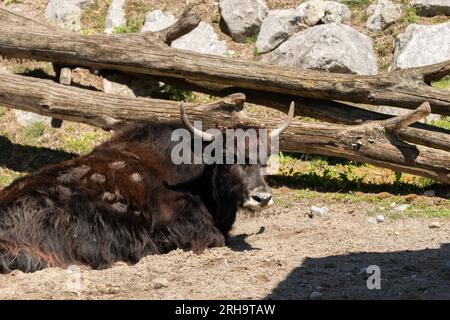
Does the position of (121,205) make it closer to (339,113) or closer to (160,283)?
(160,283)

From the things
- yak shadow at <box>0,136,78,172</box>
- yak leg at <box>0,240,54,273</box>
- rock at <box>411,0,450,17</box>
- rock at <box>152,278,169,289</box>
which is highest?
rock at <box>411,0,450,17</box>

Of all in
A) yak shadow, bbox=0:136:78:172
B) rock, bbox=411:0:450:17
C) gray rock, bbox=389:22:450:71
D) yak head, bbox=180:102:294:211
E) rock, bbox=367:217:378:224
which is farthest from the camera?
rock, bbox=411:0:450:17

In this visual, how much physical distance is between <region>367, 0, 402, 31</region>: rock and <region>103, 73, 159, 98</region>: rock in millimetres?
4173

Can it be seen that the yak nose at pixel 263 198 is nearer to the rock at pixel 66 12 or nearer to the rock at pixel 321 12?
the rock at pixel 321 12

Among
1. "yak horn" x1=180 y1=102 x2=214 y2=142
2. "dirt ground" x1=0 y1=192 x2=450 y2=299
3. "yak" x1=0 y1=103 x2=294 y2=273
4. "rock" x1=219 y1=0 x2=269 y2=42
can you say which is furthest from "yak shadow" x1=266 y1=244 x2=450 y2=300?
"rock" x1=219 y1=0 x2=269 y2=42

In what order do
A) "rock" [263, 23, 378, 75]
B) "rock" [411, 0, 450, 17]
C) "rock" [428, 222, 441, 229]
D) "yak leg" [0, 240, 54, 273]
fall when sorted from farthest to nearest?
1. "rock" [411, 0, 450, 17]
2. "rock" [263, 23, 378, 75]
3. "rock" [428, 222, 441, 229]
4. "yak leg" [0, 240, 54, 273]

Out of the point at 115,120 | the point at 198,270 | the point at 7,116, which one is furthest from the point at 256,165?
the point at 7,116

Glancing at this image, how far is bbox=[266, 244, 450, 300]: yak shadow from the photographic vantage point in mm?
6262

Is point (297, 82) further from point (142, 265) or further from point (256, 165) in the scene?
point (142, 265)

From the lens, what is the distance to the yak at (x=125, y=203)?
24.8 feet

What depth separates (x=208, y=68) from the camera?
416 inches

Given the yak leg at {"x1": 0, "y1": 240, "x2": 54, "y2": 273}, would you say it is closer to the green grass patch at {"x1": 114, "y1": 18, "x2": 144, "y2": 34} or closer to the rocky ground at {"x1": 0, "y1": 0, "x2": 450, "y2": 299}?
the rocky ground at {"x1": 0, "y1": 0, "x2": 450, "y2": 299}

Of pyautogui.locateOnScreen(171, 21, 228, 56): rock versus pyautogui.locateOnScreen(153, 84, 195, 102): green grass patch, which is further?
pyautogui.locateOnScreen(171, 21, 228, 56): rock

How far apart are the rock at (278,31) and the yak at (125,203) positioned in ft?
16.4
